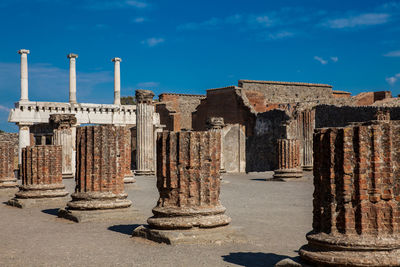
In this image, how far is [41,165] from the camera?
412 inches

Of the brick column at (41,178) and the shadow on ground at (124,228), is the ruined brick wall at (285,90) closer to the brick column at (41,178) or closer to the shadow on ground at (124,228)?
the brick column at (41,178)

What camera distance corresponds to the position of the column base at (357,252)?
149 inches

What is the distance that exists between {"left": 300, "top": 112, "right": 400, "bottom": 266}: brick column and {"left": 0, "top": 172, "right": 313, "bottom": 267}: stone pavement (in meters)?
0.45

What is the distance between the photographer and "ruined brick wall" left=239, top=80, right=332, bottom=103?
34.7 meters

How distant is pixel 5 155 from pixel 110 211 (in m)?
6.54

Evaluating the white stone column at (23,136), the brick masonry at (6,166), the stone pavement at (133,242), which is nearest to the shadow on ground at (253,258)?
the stone pavement at (133,242)

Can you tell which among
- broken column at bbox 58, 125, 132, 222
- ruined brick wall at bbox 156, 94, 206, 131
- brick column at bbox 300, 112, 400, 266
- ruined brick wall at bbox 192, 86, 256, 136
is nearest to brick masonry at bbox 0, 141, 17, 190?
broken column at bbox 58, 125, 132, 222

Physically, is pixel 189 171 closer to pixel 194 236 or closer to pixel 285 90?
pixel 194 236

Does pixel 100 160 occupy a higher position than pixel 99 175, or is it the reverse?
pixel 100 160

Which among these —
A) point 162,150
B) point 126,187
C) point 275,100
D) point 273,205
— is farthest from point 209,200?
point 275,100

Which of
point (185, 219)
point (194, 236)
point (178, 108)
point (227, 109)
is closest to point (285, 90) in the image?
point (227, 109)

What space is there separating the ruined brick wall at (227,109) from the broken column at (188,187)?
74.7ft

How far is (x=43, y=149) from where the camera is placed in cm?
1056

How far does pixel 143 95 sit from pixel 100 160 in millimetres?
9976
